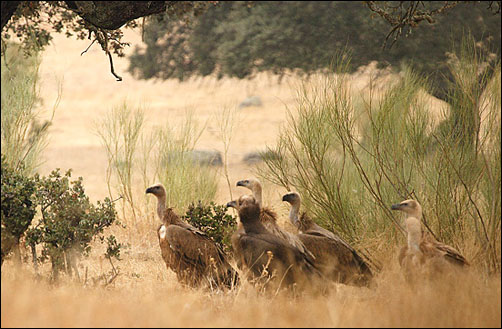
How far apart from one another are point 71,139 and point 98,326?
40949 millimetres

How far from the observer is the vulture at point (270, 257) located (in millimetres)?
5820

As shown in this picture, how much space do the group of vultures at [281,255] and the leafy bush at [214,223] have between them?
1164 mm

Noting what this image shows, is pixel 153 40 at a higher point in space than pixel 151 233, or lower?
higher

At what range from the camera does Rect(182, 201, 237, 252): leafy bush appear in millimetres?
8016

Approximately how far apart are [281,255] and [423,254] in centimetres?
115

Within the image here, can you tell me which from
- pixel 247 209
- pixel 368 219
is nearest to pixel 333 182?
pixel 368 219

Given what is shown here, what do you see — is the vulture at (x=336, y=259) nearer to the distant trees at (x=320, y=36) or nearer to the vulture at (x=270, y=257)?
the vulture at (x=270, y=257)

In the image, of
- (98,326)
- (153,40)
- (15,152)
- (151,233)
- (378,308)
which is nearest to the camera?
(98,326)

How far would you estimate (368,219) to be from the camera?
315 inches

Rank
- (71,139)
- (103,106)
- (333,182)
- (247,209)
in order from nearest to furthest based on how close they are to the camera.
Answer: (247,209) → (333,182) → (71,139) → (103,106)

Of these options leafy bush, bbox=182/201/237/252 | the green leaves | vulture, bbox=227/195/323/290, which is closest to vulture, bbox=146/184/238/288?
vulture, bbox=227/195/323/290

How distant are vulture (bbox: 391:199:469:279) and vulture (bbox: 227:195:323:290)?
2.49 feet

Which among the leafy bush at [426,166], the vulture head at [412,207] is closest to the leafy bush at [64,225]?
the leafy bush at [426,166]

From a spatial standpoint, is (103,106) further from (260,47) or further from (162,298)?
(162,298)
